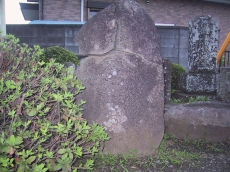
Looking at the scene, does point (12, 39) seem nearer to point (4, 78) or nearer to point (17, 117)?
point (4, 78)

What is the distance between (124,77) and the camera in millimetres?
2580

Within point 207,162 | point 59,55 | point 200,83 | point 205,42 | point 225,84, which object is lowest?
point 207,162

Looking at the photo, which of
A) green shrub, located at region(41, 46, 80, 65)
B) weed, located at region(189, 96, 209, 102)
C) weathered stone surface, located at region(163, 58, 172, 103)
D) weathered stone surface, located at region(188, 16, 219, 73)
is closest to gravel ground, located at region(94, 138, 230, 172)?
weathered stone surface, located at region(163, 58, 172, 103)

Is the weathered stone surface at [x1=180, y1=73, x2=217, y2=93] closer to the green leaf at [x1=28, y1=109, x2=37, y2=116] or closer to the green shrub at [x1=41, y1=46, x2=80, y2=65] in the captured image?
the green shrub at [x1=41, y1=46, x2=80, y2=65]

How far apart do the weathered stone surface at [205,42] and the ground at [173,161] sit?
3.25 meters

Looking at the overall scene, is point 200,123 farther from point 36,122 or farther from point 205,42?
point 205,42

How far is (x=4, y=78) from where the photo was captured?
1973 millimetres

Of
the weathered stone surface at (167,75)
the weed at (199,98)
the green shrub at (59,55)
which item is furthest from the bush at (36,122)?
the green shrub at (59,55)

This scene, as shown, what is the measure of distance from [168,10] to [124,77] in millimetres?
10290

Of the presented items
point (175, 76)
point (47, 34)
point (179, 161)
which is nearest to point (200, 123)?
point (179, 161)

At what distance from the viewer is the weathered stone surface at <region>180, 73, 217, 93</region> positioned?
5.81 m

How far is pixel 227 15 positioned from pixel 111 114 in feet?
40.7

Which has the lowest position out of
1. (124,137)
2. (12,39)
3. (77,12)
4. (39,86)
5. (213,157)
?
(213,157)

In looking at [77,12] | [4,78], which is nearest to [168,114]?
[4,78]
